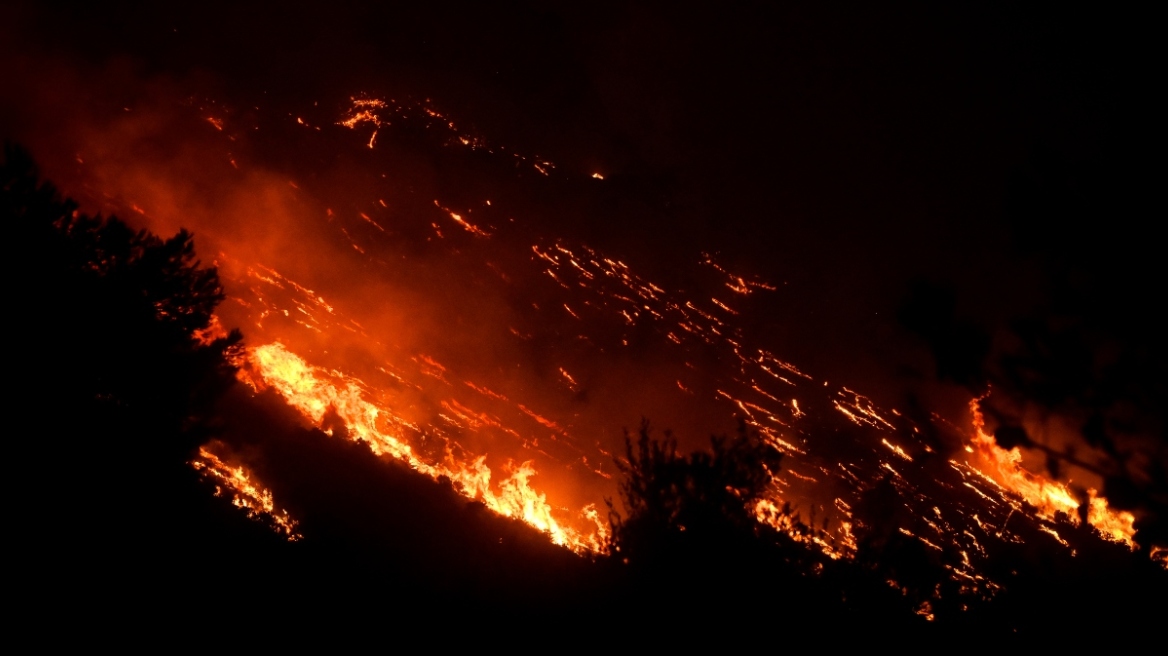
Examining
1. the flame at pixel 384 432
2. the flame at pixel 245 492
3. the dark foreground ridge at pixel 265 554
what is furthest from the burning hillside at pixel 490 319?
the dark foreground ridge at pixel 265 554

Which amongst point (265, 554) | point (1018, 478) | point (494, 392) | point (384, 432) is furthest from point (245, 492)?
point (1018, 478)

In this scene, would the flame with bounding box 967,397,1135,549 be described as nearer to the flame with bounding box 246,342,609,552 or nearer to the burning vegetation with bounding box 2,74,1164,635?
the burning vegetation with bounding box 2,74,1164,635

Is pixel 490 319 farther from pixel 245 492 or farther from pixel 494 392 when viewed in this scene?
pixel 245 492

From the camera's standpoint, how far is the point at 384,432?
14.9 metres

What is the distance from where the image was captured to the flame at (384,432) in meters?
Answer: 14.4

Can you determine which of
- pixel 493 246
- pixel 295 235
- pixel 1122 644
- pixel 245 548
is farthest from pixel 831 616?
pixel 295 235

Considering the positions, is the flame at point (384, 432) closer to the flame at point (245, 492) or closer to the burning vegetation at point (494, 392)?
the burning vegetation at point (494, 392)

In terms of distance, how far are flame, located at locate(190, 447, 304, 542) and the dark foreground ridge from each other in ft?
1.78

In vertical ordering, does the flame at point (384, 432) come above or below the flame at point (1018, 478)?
below

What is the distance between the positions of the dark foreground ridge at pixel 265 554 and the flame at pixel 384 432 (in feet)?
17.6

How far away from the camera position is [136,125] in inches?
642

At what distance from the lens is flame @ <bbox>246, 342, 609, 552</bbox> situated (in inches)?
566

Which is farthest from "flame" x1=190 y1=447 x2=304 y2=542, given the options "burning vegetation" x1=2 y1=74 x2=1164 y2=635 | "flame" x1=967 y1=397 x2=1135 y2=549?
"flame" x1=967 y1=397 x2=1135 y2=549

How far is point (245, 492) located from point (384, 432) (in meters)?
4.06
